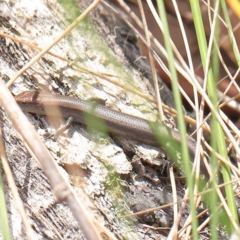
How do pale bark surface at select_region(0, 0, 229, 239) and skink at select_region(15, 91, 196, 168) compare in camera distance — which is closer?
pale bark surface at select_region(0, 0, 229, 239)

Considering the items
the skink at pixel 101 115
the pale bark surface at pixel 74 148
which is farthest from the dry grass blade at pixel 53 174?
the skink at pixel 101 115

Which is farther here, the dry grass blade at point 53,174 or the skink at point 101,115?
the skink at point 101,115

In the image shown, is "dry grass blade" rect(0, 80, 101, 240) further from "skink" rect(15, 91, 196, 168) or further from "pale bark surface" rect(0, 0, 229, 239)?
"skink" rect(15, 91, 196, 168)

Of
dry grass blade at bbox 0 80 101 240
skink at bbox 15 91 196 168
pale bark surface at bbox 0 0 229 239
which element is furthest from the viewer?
skink at bbox 15 91 196 168

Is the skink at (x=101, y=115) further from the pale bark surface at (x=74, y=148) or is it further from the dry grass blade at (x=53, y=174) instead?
the dry grass blade at (x=53, y=174)

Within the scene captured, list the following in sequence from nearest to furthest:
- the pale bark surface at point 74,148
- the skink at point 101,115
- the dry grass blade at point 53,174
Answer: the dry grass blade at point 53,174 → the pale bark surface at point 74,148 → the skink at point 101,115

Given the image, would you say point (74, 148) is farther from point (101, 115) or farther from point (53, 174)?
point (53, 174)

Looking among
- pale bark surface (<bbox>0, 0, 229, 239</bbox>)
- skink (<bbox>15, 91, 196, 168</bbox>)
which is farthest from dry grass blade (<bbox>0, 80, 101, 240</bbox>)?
skink (<bbox>15, 91, 196, 168</bbox>)

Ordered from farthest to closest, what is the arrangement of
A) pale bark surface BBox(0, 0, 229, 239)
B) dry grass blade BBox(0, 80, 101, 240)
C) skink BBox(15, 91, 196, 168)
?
skink BBox(15, 91, 196, 168), pale bark surface BBox(0, 0, 229, 239), dry grass blade BBox(0, 80, 101, 240)

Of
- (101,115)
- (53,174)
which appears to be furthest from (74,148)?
(53,174)

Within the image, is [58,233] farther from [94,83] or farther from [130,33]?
[130,33]
